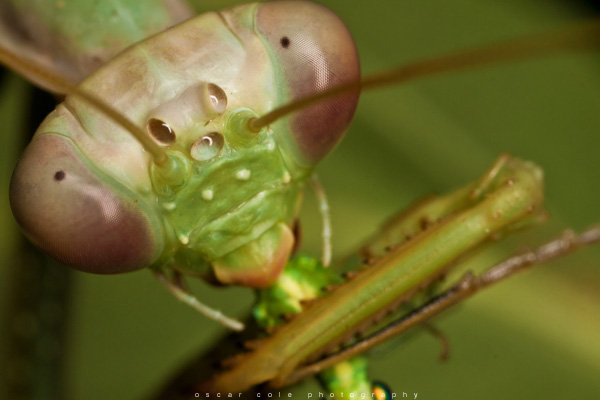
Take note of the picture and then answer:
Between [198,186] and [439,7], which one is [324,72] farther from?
[439,7]

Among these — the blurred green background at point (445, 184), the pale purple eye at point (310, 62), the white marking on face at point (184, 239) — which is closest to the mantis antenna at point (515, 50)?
the pale purple eye at point (310, 62)

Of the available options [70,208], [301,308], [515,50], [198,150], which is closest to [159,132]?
[198,150]

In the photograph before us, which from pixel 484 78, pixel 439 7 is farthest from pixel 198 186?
pixel 439 7

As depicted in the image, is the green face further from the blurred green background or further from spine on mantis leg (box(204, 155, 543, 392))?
the blurred green background

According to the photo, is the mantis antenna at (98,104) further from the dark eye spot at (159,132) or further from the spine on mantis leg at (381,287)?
the spine on mantis leg at (381,287)

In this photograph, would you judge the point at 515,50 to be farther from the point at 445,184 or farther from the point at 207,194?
the point at 445,184

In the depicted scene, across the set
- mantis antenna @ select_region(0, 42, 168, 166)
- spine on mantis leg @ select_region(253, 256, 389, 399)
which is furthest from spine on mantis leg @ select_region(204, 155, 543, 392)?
mantis antenna @ select_region(0, 42, 168, 166)
